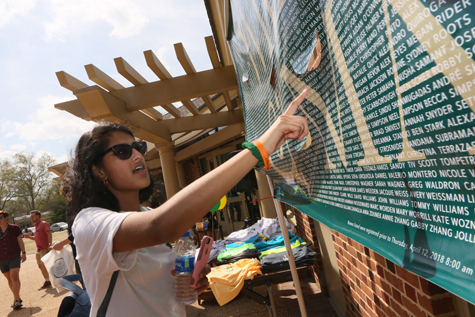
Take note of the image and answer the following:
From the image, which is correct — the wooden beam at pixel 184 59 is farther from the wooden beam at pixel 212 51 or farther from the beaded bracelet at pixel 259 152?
the beaded bracelet at pixel 259 152

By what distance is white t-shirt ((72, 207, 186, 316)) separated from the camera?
45.8 inches

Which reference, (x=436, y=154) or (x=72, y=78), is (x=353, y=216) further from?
(x=72, y=78)

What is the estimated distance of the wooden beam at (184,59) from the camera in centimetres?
570

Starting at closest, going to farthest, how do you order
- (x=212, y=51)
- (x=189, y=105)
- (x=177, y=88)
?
(x=212, y=51)
(x=177, y=88)
(x=189, y=105)

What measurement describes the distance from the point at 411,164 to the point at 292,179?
1114mm

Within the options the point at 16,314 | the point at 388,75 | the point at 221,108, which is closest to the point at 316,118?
the point at 388,75

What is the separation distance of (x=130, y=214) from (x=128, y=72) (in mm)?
5403

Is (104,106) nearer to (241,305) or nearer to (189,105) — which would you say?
(189,105)

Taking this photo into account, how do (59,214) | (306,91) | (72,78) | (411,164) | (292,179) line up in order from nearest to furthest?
1. (411,164)
2. (306,91)
3. (292,179)
4. (72,78)
5. (59,214)

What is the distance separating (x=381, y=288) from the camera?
2.01 m

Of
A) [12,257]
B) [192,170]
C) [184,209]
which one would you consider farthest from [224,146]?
[184,209]

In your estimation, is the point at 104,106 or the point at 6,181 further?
the point at 6,181

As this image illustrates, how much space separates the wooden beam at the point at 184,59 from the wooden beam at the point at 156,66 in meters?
0.41

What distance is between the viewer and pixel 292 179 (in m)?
1.77
